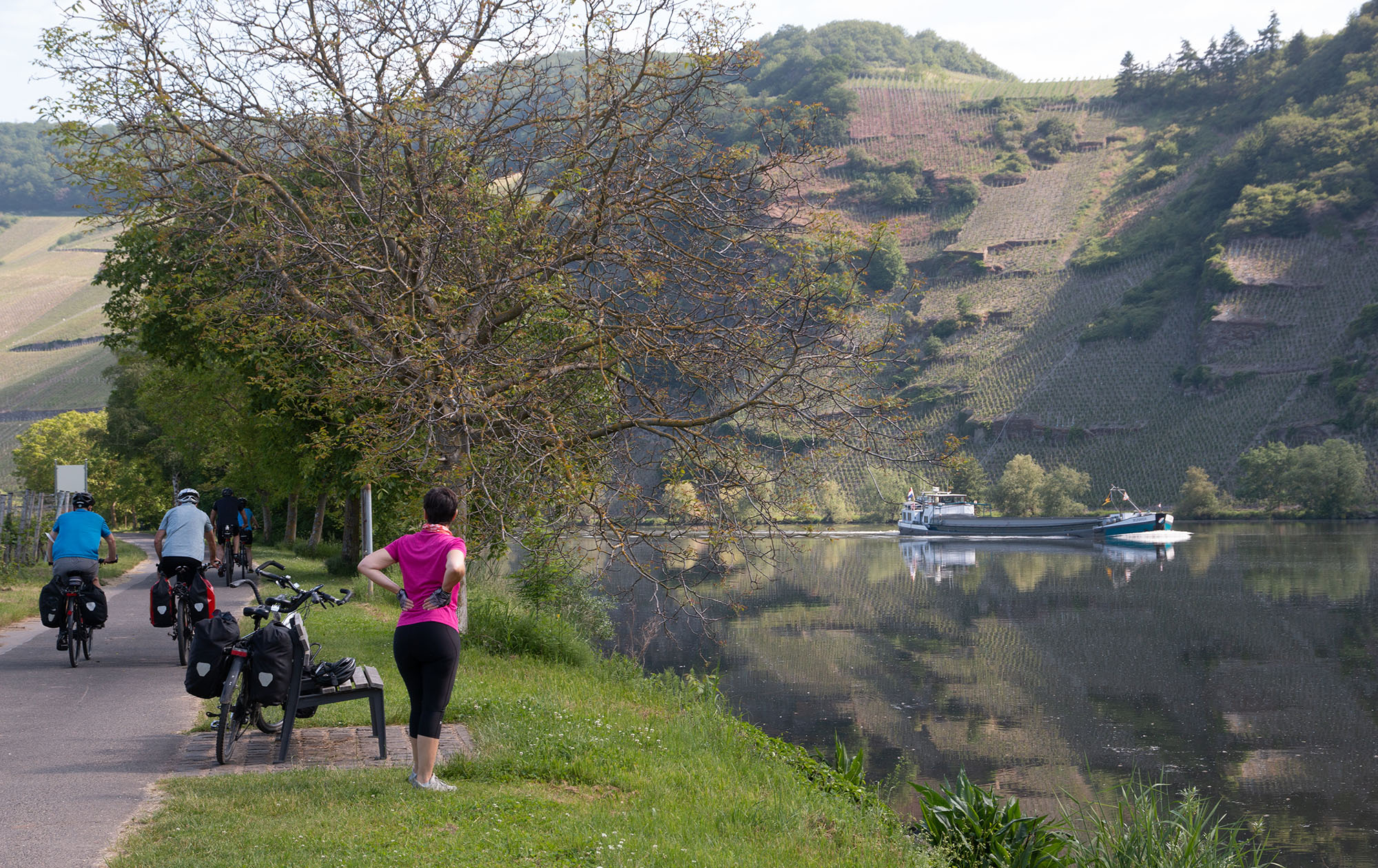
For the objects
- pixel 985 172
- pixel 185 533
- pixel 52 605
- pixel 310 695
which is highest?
pixel 985 172

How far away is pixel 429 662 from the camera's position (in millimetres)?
6297

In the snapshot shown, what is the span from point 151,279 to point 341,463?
475 centimetres

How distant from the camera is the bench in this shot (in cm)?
756

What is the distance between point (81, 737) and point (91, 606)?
166 inches

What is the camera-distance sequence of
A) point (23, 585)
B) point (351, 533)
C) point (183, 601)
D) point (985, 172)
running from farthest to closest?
1. point (985, 172)
2. point (351, 533)
3. point (23, 585)
4. point (183, 601)

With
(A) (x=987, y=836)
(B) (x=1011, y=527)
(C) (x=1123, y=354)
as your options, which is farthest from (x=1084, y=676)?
(C) (x=1123, y=354)

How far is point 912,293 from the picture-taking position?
10930mm

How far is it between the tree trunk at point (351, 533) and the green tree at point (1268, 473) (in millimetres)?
69609

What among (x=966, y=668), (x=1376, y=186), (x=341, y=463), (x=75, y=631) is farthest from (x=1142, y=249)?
(x=75, y=631)

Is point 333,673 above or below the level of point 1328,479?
above

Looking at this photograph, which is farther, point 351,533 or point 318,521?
point 318,521

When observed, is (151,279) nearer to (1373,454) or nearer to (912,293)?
(912,293)

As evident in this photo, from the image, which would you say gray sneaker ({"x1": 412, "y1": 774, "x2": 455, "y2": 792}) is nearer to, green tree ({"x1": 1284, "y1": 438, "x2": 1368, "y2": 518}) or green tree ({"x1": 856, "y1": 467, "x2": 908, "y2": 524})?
green tree ({"x1": 1284, "y1": 438, "x2": 1368, "y2": 518})

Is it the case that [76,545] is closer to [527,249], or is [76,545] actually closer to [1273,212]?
[527,249]
